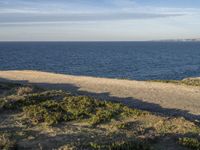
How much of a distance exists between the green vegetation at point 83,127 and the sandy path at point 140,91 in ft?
13.2

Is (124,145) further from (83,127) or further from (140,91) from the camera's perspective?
Result: (140,91)

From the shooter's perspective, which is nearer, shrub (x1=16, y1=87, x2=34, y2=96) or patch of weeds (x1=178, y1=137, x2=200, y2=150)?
patch of weeds (x1=178, y1=137, x2=200, y2=150)

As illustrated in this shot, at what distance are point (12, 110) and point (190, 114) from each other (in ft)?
27.4

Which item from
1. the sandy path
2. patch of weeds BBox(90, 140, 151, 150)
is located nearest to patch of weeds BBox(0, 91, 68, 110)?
the sandy path

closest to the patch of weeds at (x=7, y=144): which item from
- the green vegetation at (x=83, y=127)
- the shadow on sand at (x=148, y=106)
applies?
the green vegetation at (x=83, y=127)

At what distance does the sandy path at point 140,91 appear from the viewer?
23828 millimetres

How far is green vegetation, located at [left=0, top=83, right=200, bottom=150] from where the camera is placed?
42.9 feet

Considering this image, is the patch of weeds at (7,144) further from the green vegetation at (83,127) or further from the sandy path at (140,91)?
the sandy path at (140,91)

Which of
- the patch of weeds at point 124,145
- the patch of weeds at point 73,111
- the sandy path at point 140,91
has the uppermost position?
the patch of weeds at point 124,145

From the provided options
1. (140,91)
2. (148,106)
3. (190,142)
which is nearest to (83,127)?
(190,142)

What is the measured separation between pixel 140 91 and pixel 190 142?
1504 cm

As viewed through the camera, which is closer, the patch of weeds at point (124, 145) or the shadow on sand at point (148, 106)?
the patch of weeds at point (124, 145)

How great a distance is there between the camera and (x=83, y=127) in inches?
627

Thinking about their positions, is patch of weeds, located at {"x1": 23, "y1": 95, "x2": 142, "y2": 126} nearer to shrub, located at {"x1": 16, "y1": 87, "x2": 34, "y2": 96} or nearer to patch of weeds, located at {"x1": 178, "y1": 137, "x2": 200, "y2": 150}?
shrub, located at {"x1": 16, "y1": 87, "x2": 34, "y2": 96}
